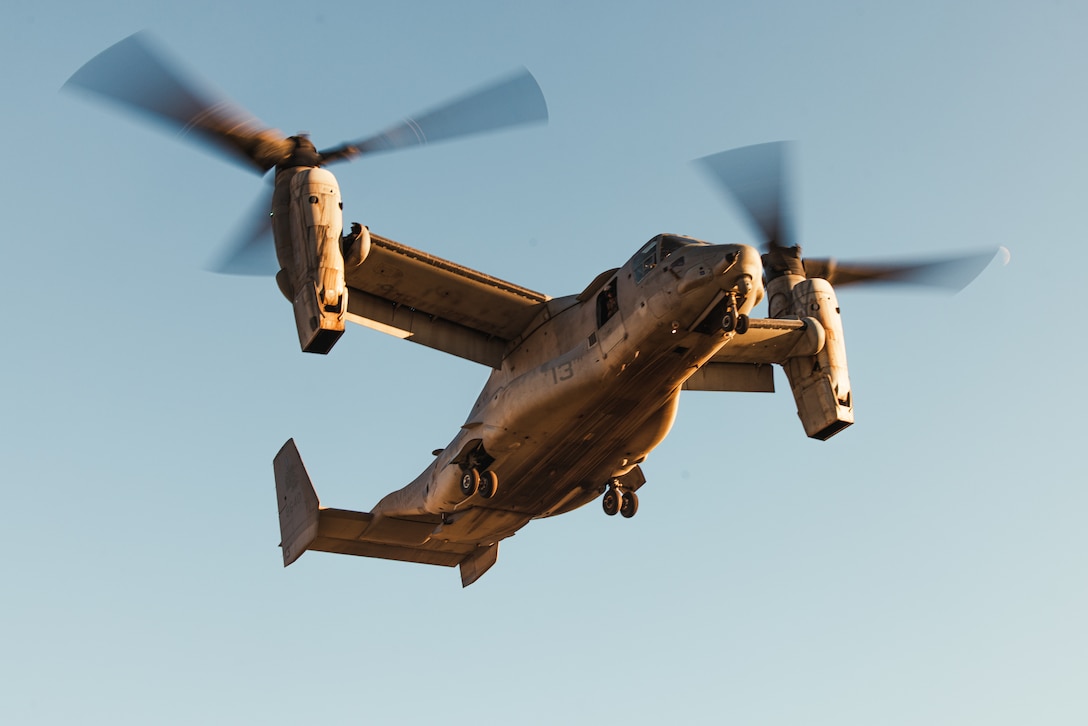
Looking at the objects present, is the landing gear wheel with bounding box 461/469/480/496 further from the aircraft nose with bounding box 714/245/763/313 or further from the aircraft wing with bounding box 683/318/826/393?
the aircraft nose with bounding box 714/245/763/313

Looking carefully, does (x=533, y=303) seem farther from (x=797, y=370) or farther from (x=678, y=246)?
(x=797, y=370)

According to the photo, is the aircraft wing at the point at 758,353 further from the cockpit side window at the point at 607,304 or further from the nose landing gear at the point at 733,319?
the nose landing gear at the point at 733,319

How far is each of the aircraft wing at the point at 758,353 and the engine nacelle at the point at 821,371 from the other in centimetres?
24

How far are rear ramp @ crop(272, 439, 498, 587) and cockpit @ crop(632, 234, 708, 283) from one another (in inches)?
274

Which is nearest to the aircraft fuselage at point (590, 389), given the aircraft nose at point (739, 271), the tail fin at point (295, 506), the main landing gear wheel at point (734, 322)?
the aircraft nose at point (739, 271)

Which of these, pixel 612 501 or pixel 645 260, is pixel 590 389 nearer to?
pixel 645 260

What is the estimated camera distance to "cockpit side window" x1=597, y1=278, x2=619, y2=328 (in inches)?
824

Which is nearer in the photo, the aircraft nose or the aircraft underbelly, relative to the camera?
Result: the aircraft nose

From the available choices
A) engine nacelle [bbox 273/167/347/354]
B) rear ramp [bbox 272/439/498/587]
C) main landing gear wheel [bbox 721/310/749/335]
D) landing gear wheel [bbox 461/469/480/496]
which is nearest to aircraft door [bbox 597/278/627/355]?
main landing gear wheel [bbox 721/310/749/335]

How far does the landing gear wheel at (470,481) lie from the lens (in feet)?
74.0

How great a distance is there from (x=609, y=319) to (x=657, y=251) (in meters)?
1.31

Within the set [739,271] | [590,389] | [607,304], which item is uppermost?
[607,304]

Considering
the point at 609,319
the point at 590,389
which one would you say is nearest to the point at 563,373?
the point at 590,389

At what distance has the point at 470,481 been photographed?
22.6 meters
